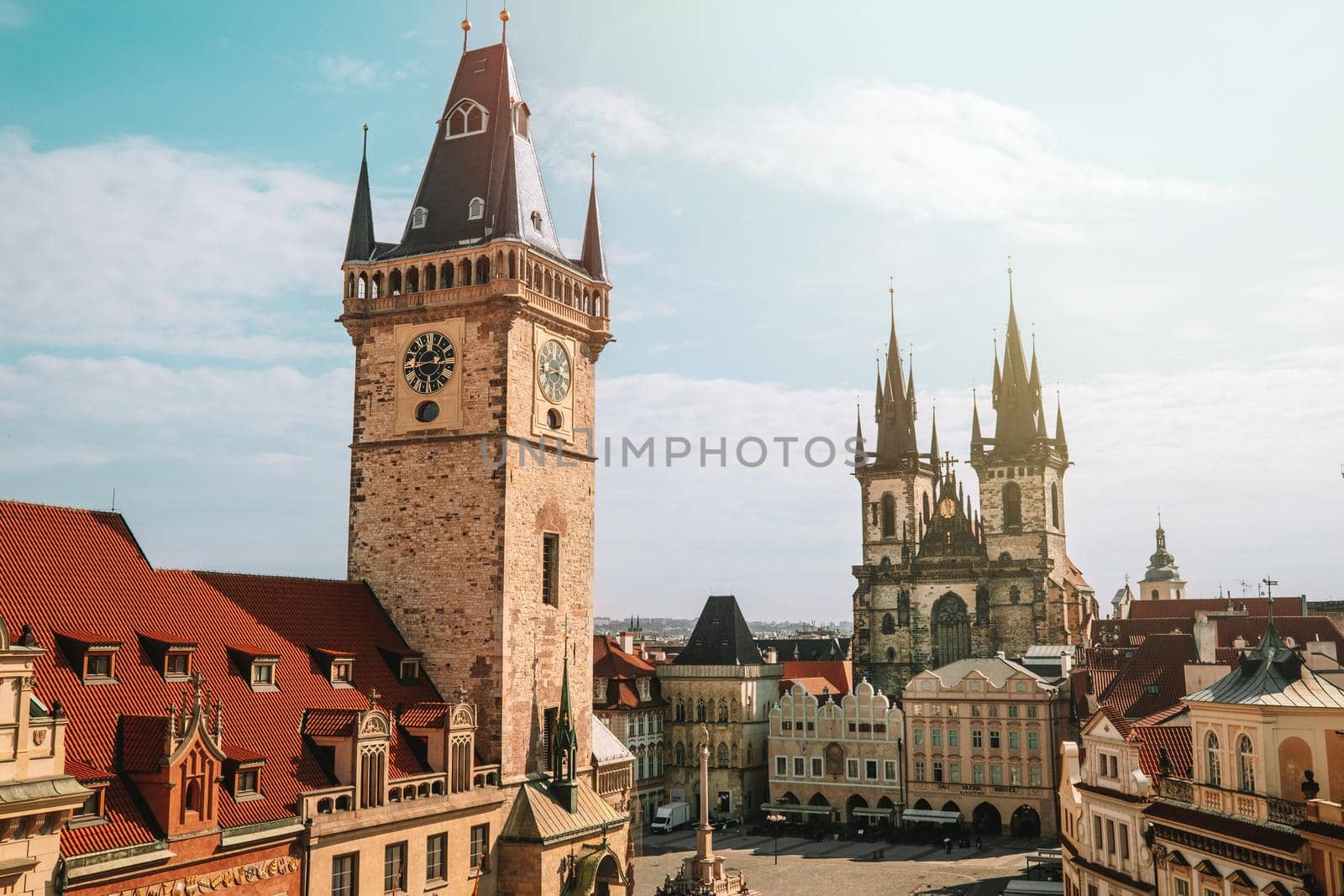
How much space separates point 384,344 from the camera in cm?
3569

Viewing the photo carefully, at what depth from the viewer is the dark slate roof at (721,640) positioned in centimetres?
8012

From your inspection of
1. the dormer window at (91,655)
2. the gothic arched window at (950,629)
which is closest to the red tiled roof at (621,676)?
the gothic arched window at (950,629)

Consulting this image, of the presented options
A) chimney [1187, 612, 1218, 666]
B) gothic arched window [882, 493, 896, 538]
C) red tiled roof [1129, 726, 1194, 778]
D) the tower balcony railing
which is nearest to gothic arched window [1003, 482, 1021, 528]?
gothic arched window [882, 493, 896, 538]

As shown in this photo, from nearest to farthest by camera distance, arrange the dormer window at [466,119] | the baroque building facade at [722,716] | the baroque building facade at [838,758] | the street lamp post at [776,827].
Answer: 1. the dormer window at [466,119]
2. the street lamp post at [776,827]
3. the baroque building facade at [838,758]
4. the baroque building facade at [722,716]

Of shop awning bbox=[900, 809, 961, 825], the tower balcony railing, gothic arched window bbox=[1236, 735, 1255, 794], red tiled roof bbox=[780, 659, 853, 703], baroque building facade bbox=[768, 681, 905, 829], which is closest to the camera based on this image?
the tower balcony railing

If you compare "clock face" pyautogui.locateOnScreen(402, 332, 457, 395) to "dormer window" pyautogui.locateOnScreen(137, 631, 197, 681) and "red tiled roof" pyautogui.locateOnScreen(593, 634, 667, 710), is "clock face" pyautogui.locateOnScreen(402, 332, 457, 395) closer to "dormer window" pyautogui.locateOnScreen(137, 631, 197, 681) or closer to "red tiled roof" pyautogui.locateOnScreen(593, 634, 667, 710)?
"dormer window" pyautogui.locateOnScreen(137, 631, 197, 681)

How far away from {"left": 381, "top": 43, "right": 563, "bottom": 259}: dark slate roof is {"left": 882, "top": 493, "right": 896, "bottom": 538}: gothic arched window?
67629mm

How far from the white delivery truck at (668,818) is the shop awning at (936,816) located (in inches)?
538

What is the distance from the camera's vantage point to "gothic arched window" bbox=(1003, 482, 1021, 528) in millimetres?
97188

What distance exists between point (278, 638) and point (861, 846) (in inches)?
1810

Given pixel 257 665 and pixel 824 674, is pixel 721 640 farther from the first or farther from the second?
pixel 257 665

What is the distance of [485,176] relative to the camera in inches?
1448

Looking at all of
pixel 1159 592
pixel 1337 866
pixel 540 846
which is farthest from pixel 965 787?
pixel 1159 592

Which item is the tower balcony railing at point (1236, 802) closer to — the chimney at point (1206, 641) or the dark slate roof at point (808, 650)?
the chimney at point (1206, 641)
